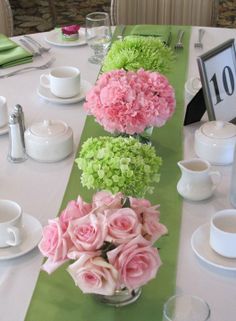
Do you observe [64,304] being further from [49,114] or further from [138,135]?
[49,114]

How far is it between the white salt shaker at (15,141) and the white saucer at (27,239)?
0.84 feet

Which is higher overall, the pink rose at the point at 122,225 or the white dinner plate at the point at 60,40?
the pink rose at the point at 122,225

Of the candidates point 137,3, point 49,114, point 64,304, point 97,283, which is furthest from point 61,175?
point 137,3

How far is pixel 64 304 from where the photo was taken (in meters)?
0.98

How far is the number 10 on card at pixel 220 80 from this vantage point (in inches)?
57.1

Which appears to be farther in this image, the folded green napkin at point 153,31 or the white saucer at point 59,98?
the folded green napkin at point 153,31

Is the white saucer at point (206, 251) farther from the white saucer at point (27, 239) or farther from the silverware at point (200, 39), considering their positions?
the silverware at point (200, 39)

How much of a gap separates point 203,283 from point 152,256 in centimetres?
21

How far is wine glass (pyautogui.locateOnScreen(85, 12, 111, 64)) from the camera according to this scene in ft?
6.36

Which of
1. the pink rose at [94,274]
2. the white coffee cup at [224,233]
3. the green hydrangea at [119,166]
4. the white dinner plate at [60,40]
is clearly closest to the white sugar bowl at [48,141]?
the green hydrangea at [119,166]

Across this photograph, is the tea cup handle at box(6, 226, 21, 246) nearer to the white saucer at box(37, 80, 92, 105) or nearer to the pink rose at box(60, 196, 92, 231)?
the pink rose at box(60, 196, 92, 231)

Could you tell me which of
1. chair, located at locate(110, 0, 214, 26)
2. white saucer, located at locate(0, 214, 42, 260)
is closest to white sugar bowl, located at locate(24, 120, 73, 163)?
white saucer, located at locate(0, 214, 42, 260)

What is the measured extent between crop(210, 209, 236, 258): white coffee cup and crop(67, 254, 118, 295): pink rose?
0.27 meters

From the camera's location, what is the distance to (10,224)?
1.06 meters
